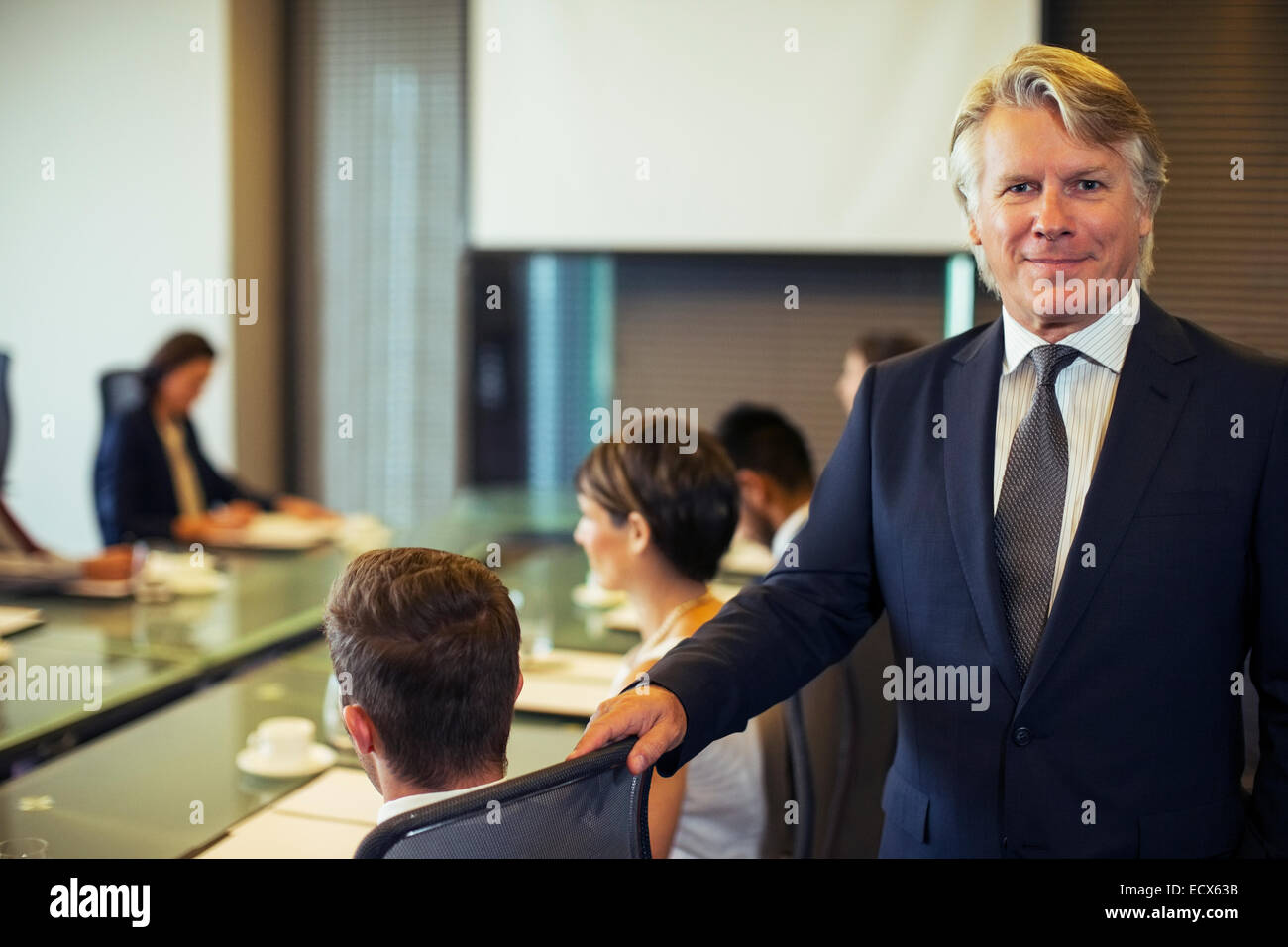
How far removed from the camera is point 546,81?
4875 mm

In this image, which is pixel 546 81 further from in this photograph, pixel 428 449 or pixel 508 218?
pixel 428 449

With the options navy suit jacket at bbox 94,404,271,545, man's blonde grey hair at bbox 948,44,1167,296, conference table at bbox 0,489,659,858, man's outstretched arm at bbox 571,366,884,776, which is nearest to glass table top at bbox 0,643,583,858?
conference table at bbox 0,489,659,858

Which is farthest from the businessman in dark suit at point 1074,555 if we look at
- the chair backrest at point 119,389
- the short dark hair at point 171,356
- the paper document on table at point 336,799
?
the chair backrest at point 119,389

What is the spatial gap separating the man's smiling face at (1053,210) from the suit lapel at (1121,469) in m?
0.09

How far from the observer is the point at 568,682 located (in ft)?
7.56

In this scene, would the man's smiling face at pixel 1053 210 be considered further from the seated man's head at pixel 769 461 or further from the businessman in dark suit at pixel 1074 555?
the seated man's head at pixel 769 461

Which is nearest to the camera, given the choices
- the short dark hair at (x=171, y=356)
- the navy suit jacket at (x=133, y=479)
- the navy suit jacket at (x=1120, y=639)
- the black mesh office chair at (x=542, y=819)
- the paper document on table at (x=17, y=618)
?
the black mesh office chair at (x=542, y=819)

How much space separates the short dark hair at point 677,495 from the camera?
1.93m

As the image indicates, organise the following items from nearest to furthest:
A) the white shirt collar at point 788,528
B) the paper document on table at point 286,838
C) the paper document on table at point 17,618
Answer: the paper document on table at point 286,838 < the paper document on table at point 17,618 < the white shirt collar at point 788,528

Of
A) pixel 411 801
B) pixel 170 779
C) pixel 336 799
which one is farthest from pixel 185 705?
pixel 411 801
